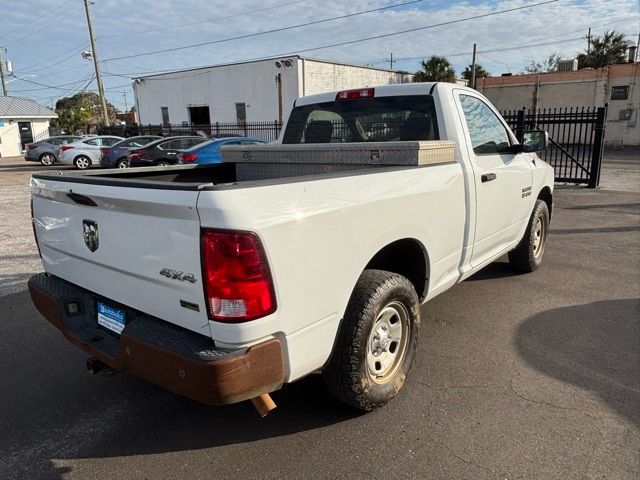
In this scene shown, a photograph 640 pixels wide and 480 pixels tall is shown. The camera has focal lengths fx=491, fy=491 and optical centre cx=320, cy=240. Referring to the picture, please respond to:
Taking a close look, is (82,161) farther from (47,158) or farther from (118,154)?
(47,158)

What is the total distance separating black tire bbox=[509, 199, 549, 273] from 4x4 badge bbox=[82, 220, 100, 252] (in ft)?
14.3

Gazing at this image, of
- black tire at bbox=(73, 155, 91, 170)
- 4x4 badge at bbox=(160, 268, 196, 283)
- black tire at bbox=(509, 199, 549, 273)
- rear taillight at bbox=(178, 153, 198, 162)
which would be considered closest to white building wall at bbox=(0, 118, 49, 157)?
black tire at bbox=(73, 155, 91, 170)

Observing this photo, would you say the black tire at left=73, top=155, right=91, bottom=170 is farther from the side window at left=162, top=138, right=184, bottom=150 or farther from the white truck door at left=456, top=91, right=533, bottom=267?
the white truck door at left=456, top=91, right=533, bottom=267

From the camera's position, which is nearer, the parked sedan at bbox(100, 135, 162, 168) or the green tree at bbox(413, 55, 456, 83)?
the parked sedan at bbox(100, 135, 162, 168)

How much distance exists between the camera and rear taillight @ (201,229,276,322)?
6.72 feet

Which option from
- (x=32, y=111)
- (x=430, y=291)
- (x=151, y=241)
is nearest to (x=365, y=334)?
(x=430, y=291)

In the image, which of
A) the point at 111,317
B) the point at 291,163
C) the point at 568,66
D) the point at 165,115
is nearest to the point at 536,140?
the point at 291,163

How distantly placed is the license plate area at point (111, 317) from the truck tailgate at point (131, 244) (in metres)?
0.06

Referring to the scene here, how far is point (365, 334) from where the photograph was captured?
2.70 meters

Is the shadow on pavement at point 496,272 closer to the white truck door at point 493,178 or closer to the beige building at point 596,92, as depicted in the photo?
the white truck door at point 493,178

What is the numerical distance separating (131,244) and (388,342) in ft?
5.41

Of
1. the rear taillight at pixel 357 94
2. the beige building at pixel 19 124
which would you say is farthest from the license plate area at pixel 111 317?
the beige building at pixel 19 124

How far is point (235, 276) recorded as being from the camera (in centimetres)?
209

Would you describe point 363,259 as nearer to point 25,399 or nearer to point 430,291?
point 430,291
